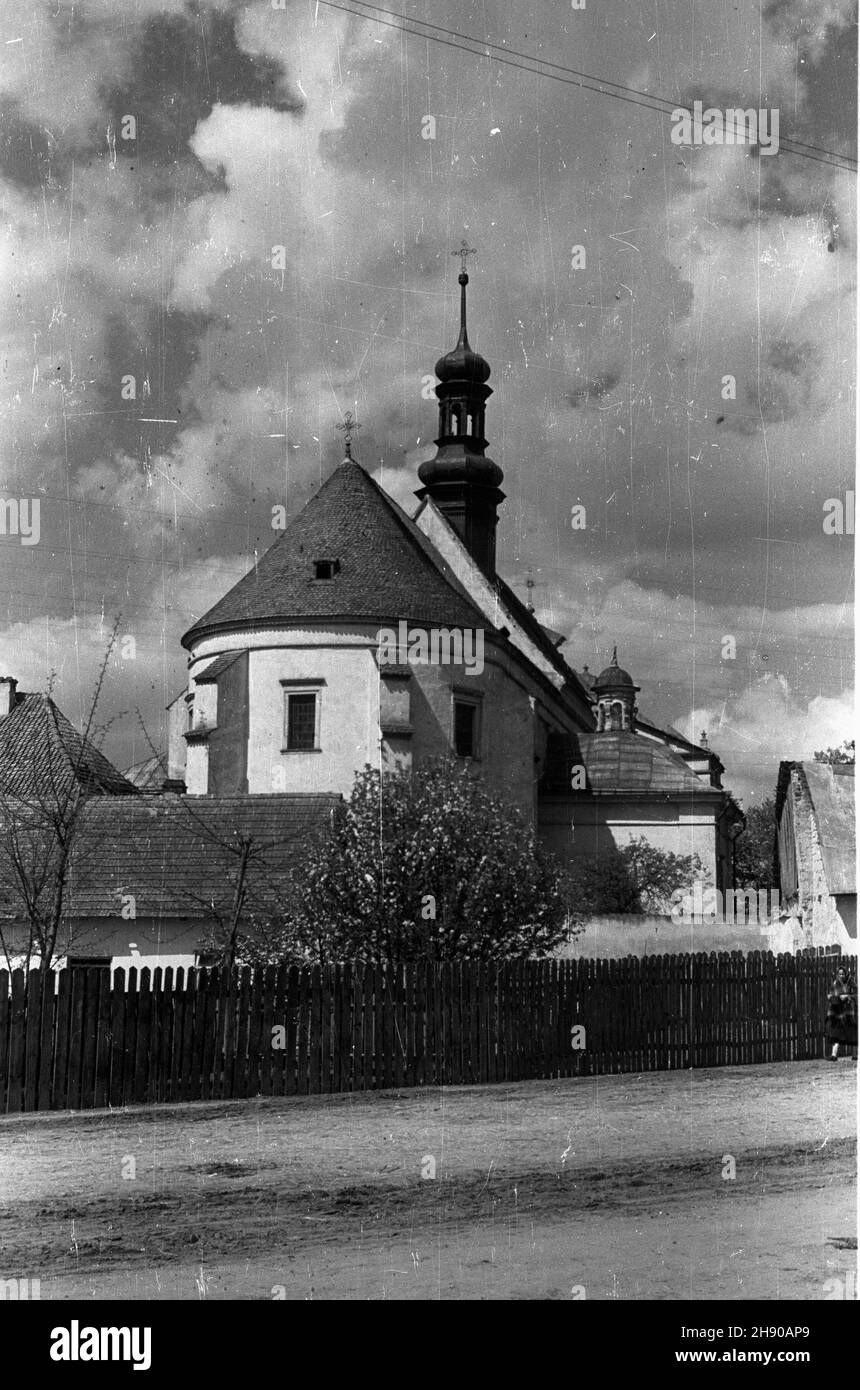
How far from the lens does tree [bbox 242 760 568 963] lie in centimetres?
1872

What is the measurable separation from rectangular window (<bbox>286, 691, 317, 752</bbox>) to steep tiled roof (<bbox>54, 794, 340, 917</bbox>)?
12091 mm

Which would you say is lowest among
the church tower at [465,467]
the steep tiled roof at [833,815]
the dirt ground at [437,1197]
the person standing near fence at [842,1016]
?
the dirt ground at [437,1197]

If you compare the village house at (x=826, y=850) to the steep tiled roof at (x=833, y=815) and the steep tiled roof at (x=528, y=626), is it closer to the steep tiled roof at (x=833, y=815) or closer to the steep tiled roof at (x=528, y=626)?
the steep tiled roof at (x=833, y=815)

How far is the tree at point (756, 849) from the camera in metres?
86.4

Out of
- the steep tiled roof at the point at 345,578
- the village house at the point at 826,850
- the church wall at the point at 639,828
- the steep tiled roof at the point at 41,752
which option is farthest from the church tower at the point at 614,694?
the village house at the point at 826,850

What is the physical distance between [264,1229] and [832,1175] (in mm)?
4642

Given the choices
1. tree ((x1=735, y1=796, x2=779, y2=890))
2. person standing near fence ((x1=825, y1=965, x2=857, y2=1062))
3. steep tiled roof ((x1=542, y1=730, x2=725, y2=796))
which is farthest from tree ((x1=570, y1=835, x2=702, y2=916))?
tree ((x1=735, y1=796, x2=779, y2=890))

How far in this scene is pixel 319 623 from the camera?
3934 centimetres

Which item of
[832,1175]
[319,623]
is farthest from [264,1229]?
[319,623]

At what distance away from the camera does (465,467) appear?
2085 inches

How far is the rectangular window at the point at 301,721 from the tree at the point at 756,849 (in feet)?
154

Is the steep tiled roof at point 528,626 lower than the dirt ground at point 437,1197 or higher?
higher

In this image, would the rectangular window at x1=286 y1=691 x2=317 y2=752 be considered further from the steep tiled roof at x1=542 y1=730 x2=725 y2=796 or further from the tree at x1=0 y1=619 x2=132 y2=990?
the steep tiled roof at x1=542 y1=730 x2=725 y2=796

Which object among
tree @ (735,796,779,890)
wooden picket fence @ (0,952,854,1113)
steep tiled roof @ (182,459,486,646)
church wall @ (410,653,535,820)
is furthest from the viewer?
tree @ (735,796,779,890)
